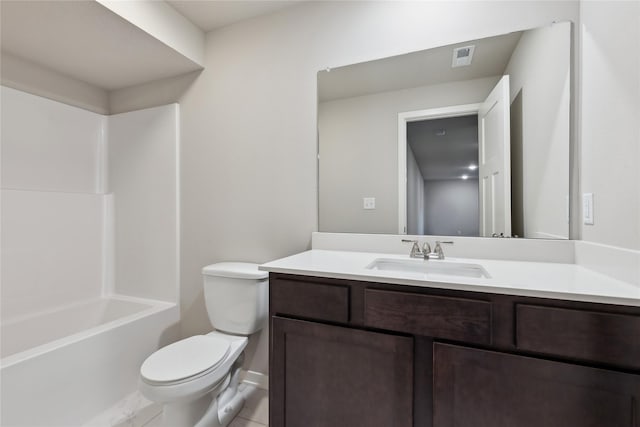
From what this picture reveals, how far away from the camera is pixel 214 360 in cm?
133

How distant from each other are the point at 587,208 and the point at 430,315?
84cm

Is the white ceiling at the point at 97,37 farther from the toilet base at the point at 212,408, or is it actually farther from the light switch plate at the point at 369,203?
the toilet base at the point at 212,408

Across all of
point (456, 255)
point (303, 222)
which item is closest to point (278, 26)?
point (303, 222)

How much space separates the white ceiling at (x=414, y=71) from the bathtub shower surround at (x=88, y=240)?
1.26 m

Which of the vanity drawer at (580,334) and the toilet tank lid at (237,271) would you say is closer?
the vanity drawer at (580,334)

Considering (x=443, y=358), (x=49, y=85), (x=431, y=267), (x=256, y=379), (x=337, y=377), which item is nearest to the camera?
(x=443, y=358)

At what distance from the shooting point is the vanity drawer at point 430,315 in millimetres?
919

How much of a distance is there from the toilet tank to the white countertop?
390 millimetres

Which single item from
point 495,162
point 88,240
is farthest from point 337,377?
point 88,240

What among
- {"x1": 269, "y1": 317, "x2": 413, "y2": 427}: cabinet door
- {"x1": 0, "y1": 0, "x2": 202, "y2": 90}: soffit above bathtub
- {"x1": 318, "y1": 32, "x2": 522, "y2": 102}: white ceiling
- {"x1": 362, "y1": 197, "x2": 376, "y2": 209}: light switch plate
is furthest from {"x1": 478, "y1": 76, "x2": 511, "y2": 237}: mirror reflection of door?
{"x1": 0, "y1": 0, "x2": 202, "y2": 90}: soffit above bathtub

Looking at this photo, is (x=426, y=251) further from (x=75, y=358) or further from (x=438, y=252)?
(x=75, y=358)

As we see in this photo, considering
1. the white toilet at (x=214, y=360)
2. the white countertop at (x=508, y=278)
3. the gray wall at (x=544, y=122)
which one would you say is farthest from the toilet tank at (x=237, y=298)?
the gray wall at (x=544, y=122)

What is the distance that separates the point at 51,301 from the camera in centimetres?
208

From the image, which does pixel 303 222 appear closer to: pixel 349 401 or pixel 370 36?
pixel 349 401
